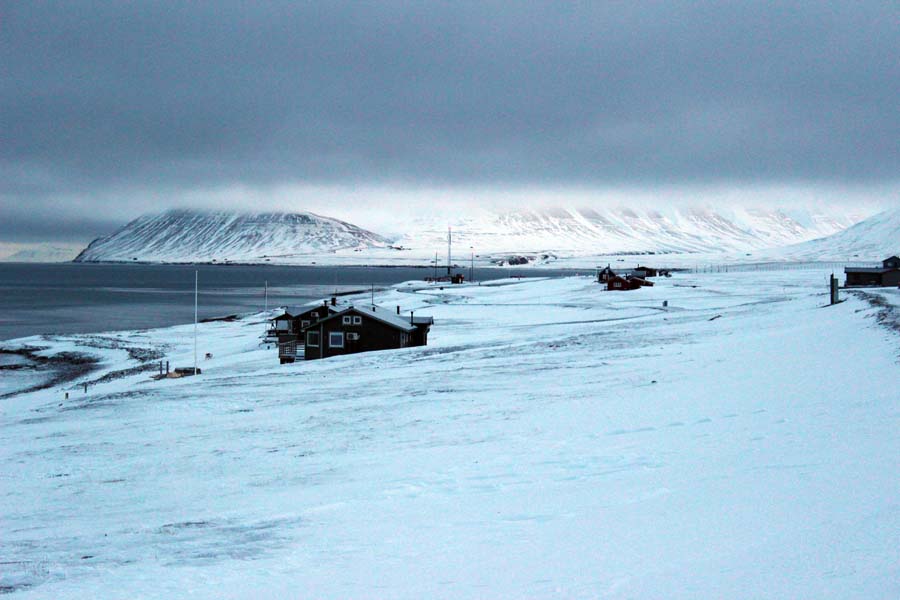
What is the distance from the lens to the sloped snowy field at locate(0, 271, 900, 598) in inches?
340

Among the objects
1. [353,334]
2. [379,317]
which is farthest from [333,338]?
[379,317]

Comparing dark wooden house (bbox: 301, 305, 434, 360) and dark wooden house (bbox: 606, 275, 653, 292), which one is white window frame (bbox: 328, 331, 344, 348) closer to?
dark wooden house (bbox: 301, 305, 434, 360)

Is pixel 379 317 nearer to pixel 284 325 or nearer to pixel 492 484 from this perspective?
pixel 284 325

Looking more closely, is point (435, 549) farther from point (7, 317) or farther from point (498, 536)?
point (7, 317)

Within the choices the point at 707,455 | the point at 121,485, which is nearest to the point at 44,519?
the point at 121,485

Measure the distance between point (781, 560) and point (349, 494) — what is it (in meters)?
7.36

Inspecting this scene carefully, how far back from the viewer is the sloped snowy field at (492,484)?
28.4 feet

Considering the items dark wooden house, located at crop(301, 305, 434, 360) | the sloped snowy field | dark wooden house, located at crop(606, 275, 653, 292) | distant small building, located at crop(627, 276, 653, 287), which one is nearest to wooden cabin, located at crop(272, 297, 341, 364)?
dark wooden house, located at crop(301, 305, 434, 360)

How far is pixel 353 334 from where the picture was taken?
48281 mm

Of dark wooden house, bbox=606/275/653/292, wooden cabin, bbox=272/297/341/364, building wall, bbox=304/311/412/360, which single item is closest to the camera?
building wall, bbox=304/311/412/360

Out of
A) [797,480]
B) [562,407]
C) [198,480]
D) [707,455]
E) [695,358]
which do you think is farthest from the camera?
[695,358]

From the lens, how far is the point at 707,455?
13141 mm

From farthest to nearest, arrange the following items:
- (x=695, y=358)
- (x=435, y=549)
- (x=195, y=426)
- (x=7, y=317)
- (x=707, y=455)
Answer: (x=7, y=317)
(x=695, y=358)
(x=195, y=426)
(x=707, y=455)
(x=435, y=549)

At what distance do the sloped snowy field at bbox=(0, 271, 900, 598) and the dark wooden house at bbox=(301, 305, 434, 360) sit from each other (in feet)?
58.8
